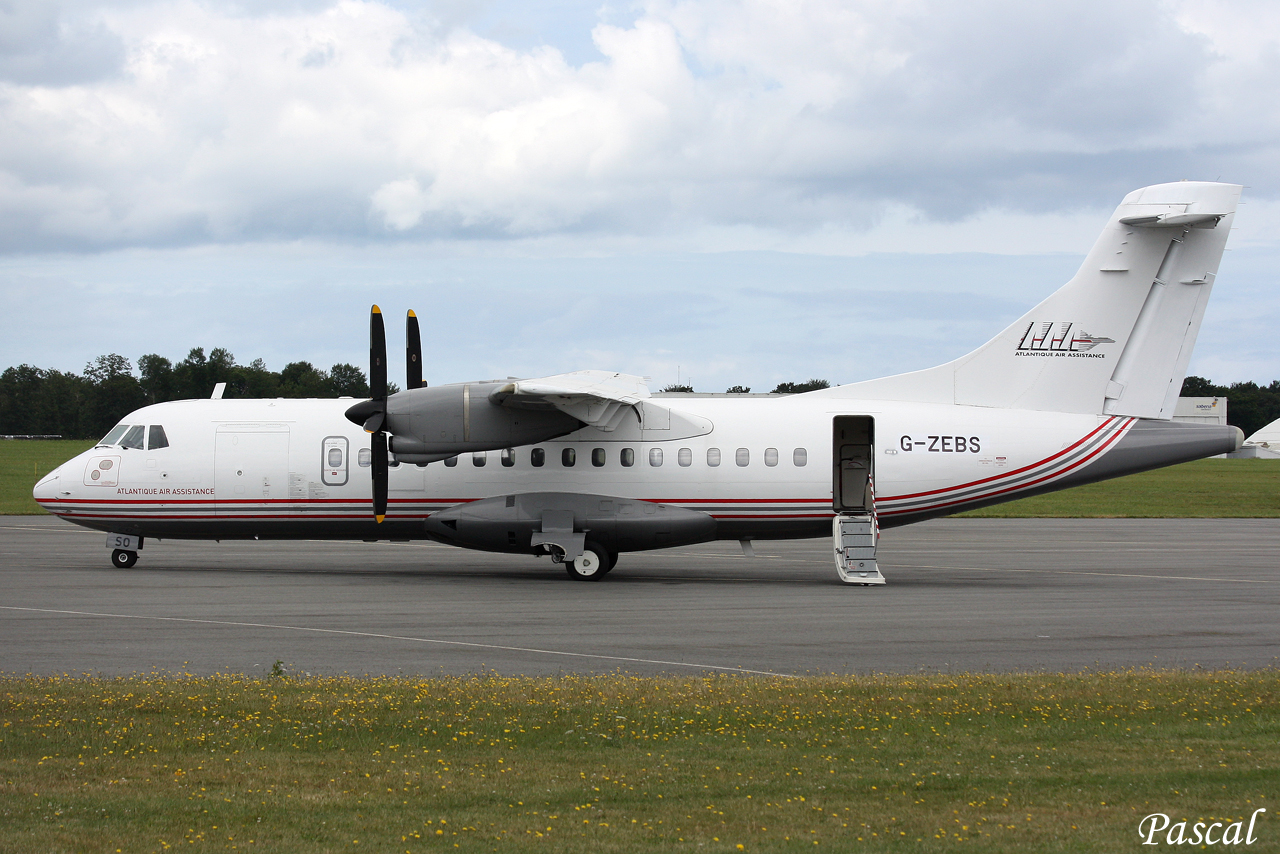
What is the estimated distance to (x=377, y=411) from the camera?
2112 cm

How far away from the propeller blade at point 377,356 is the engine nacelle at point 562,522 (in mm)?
2937

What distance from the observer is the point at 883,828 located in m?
6.70

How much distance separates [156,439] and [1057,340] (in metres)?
19.3

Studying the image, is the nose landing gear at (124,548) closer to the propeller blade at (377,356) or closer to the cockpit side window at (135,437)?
the cockpit side window at (135,437)

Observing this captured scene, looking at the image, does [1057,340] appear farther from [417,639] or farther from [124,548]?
[124,548]

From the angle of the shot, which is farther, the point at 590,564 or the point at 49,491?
the point at 49,491

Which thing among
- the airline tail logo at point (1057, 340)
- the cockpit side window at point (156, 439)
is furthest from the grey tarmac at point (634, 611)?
the airline tail logo at point (1057, 340)

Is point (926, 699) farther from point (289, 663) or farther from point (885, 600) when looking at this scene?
point (885, 600)

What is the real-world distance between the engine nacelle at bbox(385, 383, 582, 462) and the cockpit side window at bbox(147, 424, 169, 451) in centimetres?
598

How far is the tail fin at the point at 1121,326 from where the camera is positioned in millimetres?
22375

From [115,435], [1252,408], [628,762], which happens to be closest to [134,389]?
[115,435]

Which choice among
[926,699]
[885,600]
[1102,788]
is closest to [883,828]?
[1102,788]

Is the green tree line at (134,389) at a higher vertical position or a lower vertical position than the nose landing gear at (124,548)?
higher

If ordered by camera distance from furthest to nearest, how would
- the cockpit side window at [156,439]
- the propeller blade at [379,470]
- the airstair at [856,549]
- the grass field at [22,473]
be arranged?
the grass field at [22,473], the cockpit side window at [156,439], the airstair at [856,549], the propeller blade at [379,470]
